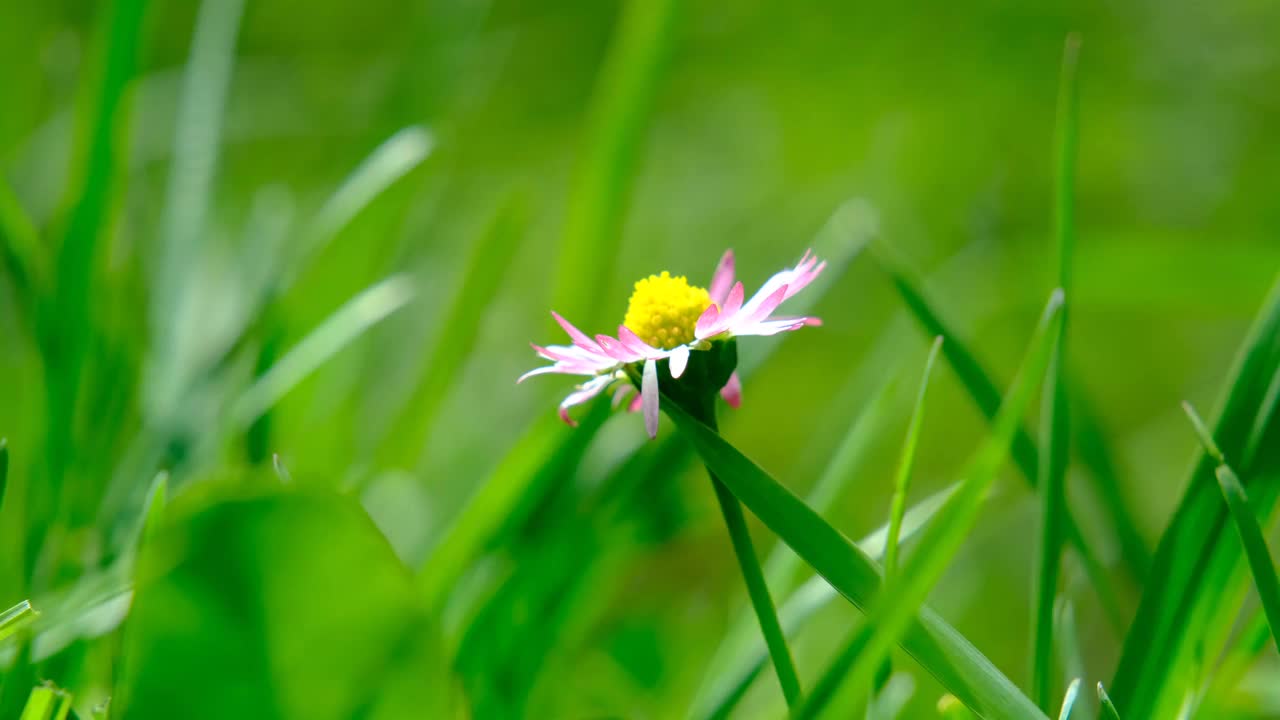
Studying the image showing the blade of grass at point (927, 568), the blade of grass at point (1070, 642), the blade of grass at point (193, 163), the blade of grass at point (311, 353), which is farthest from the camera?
the blade of grass at point (193, 163)

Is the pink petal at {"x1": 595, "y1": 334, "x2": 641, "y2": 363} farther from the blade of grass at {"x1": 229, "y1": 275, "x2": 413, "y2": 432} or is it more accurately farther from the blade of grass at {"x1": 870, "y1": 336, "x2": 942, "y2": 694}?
the blade of grass at {"x1": 229, "y1": 275, "x2": 413, "y2": 432}

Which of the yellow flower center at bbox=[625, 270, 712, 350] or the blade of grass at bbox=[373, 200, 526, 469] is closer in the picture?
the yellow flower center at bbox=[625, 270, 712, 350]

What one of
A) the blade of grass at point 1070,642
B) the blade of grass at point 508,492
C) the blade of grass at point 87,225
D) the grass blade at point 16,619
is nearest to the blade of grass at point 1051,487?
the blade of grass at point 1070,642

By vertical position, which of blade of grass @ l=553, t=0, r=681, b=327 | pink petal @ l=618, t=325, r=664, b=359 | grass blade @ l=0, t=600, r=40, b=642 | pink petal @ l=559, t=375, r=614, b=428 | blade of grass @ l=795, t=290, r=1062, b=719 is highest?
blade of grass @ l=553, t=0, r=681, b=327

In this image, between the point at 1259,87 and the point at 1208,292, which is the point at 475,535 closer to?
the point at 1208,292

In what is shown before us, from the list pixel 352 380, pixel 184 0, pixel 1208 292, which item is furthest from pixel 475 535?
pixel 184 0

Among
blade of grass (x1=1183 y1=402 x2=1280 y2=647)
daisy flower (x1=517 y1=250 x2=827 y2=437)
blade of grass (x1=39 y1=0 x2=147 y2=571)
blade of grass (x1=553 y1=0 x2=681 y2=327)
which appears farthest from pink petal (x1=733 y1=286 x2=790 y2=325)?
blade of grass (x1=39 y1=0 x2=147 y2=571)

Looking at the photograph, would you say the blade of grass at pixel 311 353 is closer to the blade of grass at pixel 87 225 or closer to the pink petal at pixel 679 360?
the blade of grass at pixel 87 225
